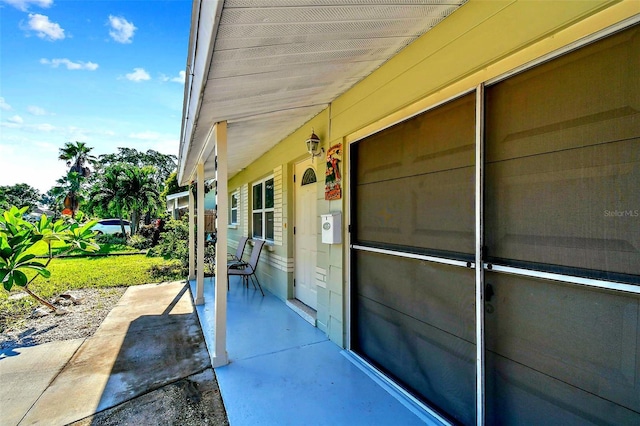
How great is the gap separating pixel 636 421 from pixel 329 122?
9.95 ft

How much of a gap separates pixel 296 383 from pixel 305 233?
217cm

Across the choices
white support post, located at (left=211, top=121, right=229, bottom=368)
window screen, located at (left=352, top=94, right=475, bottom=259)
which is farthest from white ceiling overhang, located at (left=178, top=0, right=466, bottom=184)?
window screen, located at (left=352, top=94, right=475, bottom=259)

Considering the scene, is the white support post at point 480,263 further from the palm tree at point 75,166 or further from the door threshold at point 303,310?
the palm tree at point 75,166

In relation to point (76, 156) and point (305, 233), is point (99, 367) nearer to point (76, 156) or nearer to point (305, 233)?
point (305, 233)

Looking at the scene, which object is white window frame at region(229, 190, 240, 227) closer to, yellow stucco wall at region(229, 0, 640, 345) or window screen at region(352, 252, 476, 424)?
yellow stucco wall at region(229, 0, 640, 345)

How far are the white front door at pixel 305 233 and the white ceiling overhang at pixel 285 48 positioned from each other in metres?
1.27

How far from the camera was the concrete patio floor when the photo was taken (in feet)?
6.77

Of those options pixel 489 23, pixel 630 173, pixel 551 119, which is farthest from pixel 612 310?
pixel 489 23

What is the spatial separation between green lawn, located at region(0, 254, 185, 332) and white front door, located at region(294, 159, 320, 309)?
395cm

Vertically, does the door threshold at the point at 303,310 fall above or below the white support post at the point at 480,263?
below

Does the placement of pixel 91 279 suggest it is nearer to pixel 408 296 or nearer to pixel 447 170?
pixel 408 296

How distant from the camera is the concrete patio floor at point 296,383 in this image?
206 cm

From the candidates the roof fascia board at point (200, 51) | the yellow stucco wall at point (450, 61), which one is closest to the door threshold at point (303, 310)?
the yellow stucco wall at point (450, 61)

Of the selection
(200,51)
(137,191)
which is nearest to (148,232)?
(137,191)
